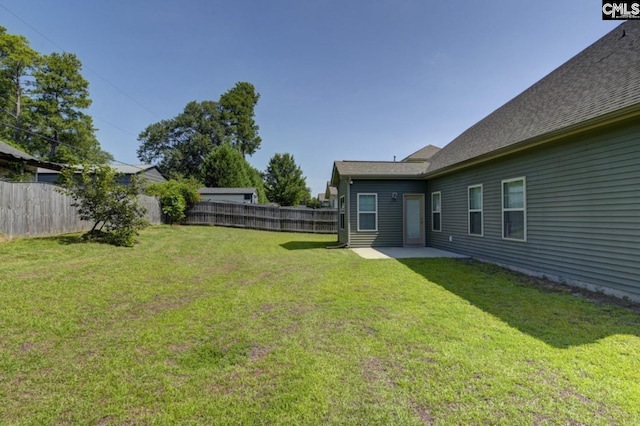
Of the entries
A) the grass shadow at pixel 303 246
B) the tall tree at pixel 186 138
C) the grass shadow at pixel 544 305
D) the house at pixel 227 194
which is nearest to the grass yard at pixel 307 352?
the grass shadow at pixel 544 305

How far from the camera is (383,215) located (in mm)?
10852

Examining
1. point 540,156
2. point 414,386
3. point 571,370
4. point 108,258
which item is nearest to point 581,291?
point 540,156

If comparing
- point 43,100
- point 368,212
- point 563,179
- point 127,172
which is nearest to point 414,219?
point 368,212

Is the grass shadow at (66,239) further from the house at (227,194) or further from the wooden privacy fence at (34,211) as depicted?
the house at (227,194)

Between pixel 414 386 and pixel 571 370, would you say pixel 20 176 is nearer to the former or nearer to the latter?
pixel 414 386

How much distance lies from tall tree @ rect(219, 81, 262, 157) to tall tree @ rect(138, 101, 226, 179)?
3.77ft

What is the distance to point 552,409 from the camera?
196cm

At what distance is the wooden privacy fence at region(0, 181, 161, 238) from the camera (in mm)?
7183

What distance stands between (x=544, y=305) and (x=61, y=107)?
112 feet

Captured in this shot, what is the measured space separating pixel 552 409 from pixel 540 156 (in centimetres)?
547

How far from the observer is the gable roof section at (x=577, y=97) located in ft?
15.5

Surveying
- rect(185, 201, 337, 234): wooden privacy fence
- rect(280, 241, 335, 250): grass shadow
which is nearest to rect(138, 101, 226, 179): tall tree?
rect(185, 201, 337, 234): wooden privacy fence

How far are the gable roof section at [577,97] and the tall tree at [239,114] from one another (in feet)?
117

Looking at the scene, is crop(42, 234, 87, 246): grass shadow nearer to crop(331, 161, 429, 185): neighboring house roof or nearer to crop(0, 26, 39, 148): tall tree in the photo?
crop(331, 161, 429, 185): neighboring house roof
